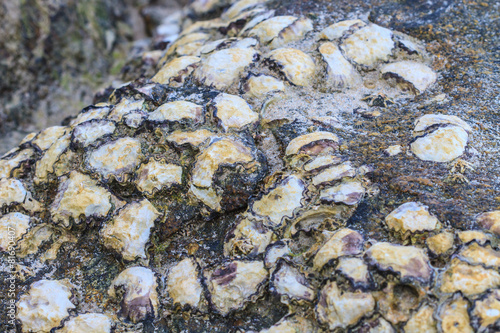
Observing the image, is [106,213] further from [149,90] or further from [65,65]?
[65,65]

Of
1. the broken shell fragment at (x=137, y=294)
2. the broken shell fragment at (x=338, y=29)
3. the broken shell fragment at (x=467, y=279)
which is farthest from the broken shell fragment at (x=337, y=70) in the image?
the broken shell fragment at (x=137, y=294)

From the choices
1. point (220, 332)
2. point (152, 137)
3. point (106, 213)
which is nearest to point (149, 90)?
point (152, 137)

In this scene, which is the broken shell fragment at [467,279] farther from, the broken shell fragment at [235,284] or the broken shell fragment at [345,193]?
the broken shell fragment at [235,284]

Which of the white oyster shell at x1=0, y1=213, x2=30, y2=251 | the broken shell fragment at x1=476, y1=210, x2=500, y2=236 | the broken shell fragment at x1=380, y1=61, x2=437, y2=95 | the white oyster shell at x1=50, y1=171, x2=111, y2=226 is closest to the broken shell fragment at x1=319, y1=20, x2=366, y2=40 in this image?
the broken shell fragment at x1=380, y1=61, x2=437, y2=95

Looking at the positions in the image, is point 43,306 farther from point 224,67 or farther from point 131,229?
point 224,67

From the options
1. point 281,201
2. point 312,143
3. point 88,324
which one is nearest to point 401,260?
point 281,201

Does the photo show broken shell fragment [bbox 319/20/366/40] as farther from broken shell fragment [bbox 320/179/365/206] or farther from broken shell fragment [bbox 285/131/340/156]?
broken shell fragment [bbox 320/179/365/206]
